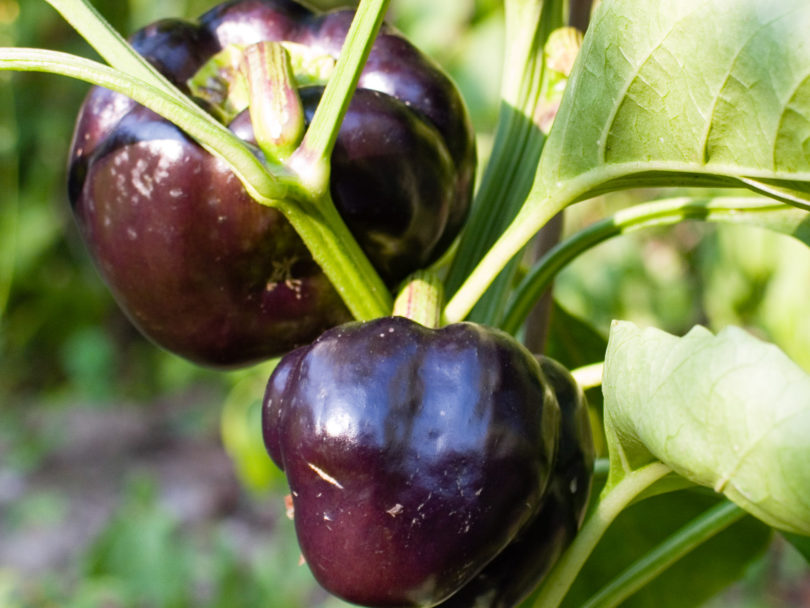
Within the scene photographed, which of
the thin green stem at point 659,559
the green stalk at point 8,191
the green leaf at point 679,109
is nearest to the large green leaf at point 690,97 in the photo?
the green leaf at point 679,109

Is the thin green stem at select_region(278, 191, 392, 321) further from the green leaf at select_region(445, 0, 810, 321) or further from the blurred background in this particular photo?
the blurred background

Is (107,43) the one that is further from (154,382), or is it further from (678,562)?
(154,382)

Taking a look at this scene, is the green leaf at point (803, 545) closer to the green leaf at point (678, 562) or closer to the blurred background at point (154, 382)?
the green leaf at point (678, 562)

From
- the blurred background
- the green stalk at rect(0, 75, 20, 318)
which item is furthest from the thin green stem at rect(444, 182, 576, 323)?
the green stalk at rect(0, 75, 20, 318)

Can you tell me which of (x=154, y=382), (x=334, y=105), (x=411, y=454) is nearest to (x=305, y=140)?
(x=334, y=105)

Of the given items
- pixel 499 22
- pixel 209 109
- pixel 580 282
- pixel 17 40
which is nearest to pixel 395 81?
pixel 209 109
